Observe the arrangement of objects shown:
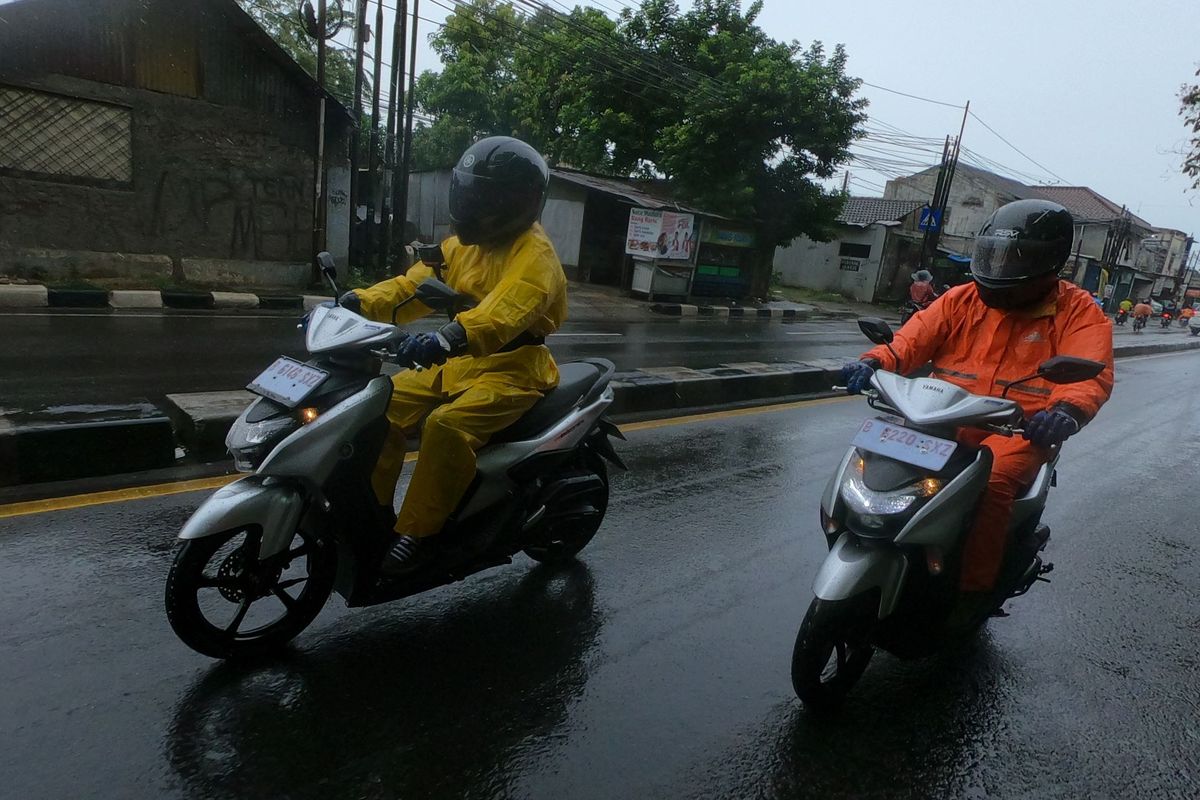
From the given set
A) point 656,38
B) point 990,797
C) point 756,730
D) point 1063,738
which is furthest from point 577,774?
point 656,38

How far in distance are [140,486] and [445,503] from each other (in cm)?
213

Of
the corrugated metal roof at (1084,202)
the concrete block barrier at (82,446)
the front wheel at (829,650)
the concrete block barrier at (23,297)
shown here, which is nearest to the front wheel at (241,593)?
the front wheel at (829,650)

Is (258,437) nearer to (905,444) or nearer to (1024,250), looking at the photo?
(905,444)

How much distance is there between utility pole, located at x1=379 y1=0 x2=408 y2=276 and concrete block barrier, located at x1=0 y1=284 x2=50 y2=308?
6621 millimetres

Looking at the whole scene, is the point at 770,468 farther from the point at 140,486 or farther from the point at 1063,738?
the point at 140,486

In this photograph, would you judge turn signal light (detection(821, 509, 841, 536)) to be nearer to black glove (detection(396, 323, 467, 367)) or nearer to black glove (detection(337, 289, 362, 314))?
black glove (detection(396, 323, 467, 367))

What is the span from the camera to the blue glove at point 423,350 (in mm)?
2488

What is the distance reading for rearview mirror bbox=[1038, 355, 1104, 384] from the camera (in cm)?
239

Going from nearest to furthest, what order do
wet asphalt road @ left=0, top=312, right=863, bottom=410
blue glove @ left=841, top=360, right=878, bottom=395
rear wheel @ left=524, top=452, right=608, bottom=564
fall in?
1. blue glove @ left=841, top=360, right=878, bottom=395
2. rear wheel @ left=524, top=452, right=608, bottom=564
3. wet asphalt road @ left=0, top=312, right=863, bottom=410

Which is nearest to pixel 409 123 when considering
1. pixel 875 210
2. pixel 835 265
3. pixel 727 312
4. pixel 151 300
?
pixel 151 300

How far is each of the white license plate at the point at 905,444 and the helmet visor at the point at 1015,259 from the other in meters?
0.77

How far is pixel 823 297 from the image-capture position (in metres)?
30.5

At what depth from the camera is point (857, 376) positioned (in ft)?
9.43

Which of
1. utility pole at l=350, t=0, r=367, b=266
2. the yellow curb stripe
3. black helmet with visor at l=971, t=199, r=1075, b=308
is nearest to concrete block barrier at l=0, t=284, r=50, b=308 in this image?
utility pole at l=350, t=0, r=367, b=266
